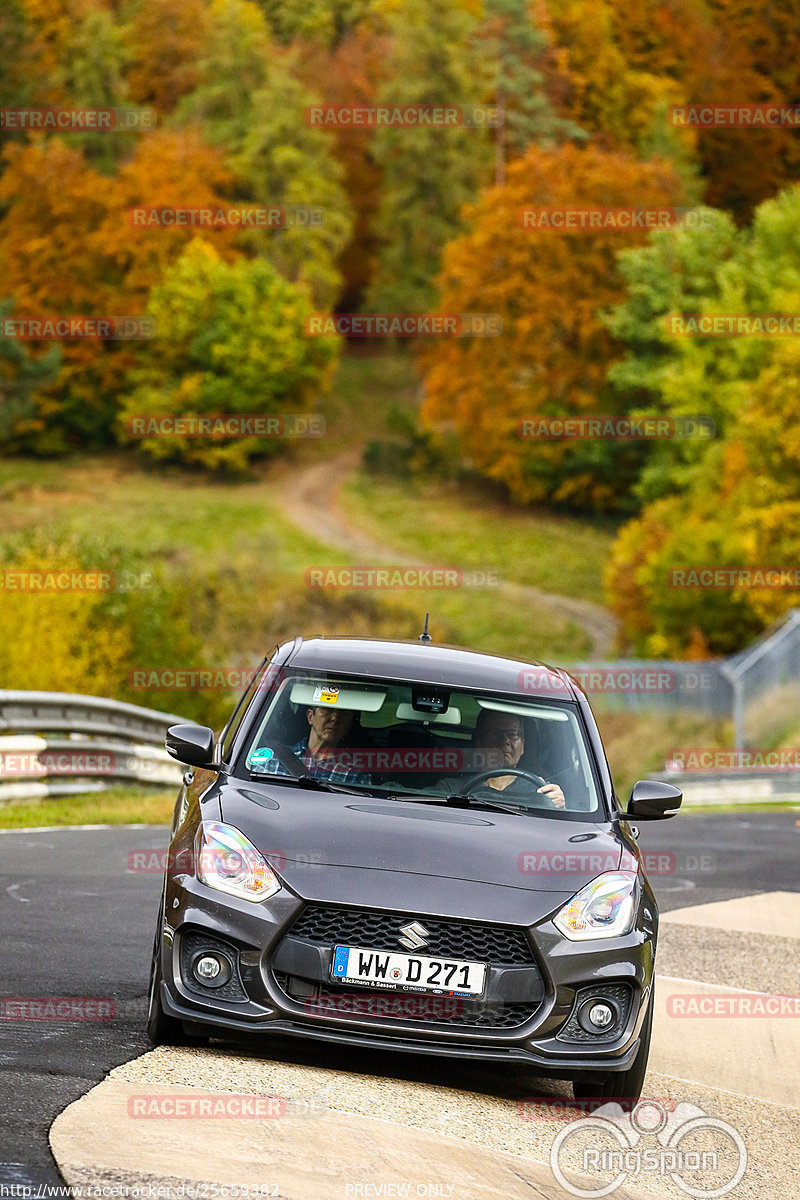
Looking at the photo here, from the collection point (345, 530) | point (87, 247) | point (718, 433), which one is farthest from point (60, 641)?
point (87, 247)

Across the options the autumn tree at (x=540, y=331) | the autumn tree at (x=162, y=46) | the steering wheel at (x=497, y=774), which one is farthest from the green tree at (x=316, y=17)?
the steering wheel at (x=497, y=774)

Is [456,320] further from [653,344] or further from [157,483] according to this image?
[157,483]

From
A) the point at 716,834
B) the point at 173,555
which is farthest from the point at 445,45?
the point at 716,834

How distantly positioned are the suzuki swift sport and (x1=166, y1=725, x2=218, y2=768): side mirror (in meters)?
0.02

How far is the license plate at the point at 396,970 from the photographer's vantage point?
666 cm

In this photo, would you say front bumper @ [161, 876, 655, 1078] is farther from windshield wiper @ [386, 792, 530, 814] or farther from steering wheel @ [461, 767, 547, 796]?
steering wheel @ [461, 767, 547, 796]

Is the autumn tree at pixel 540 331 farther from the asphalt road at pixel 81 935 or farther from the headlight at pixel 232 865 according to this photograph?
the headlight at pixel 232 865

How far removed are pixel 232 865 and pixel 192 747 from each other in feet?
3.04

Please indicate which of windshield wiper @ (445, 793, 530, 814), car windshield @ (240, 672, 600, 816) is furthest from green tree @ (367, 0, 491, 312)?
windshield wiper @ (445, 793, 530, 814)

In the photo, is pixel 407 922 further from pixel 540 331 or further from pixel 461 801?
pixel 540 331

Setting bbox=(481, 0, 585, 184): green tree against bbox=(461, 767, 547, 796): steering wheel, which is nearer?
bbox=(461, 767, 547, 796): steering wheel

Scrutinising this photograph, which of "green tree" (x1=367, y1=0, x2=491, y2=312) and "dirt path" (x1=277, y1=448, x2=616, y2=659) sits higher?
"green tree" (x1=367, y1=0, x2=491, y2=312)

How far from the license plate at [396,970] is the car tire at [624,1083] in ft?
2.42

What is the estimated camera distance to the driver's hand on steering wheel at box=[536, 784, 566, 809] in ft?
25.2
